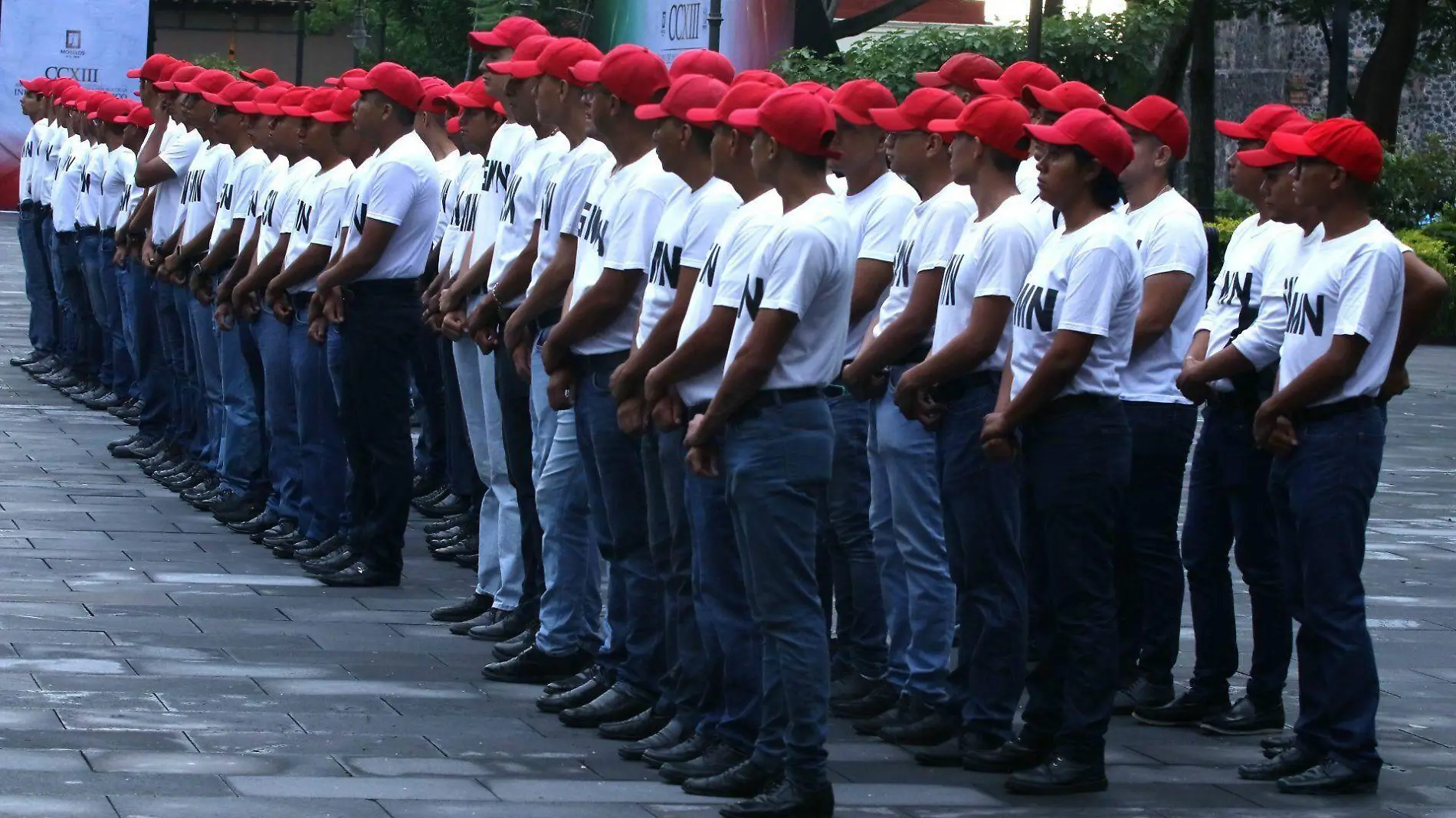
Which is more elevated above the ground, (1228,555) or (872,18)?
(872,18)

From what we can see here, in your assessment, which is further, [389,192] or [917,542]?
[389,192]

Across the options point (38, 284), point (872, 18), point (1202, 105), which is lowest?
point (38, 284)

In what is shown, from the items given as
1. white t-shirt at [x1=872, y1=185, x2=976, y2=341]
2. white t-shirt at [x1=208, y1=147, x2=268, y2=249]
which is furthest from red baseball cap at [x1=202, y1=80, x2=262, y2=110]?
white t-shirt at [x1=872, y1=185, x2=976, y2=341]

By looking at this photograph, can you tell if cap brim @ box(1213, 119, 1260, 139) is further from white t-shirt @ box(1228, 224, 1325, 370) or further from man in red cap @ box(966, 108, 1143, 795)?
man in red cap @ box(966, 108, 1143, 795)

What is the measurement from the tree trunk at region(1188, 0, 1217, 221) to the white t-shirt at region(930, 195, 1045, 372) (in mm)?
23627

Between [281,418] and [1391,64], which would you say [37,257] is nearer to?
[281,418]

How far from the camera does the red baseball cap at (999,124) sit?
7328 mm

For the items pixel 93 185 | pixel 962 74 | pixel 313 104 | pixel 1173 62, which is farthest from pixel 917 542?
pixel 1173 62

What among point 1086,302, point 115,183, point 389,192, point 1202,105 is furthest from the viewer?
point 1202,105

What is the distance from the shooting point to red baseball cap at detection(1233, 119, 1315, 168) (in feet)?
23.4

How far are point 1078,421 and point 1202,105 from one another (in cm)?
2526

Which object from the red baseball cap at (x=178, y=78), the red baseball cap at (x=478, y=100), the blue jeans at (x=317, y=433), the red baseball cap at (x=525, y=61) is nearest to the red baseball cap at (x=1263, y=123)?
the red baseball cap at (x=525, y=61)

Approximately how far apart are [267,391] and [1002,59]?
20703 millimetres

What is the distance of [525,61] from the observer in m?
8.70
